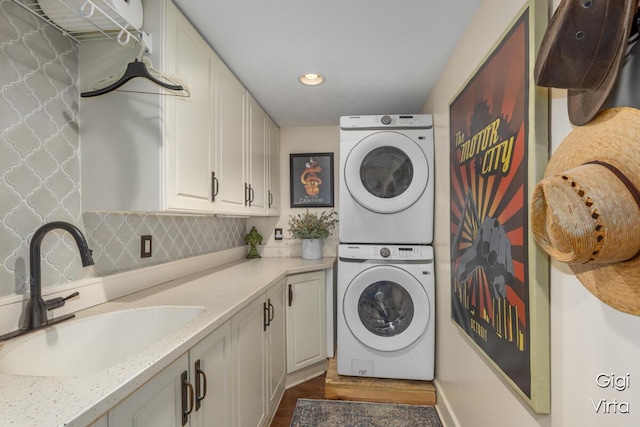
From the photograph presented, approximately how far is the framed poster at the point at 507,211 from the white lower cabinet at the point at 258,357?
108 centimetres

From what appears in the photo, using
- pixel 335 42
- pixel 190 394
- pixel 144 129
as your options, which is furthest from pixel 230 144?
pixel 190 394

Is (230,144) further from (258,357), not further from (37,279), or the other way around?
(258,357)

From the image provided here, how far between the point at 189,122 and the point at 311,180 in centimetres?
177

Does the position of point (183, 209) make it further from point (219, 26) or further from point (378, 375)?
point (378, 375)

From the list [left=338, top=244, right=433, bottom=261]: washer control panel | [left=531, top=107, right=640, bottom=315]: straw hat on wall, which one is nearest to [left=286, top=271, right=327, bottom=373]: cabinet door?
[left=338, top=244, right=433, bottom=261]: washer control panel

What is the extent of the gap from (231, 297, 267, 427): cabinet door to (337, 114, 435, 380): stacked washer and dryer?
0.72 meters

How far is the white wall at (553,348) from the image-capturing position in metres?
0.66

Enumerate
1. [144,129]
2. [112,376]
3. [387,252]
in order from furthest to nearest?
[387,252] → [144,129] → [112,376]

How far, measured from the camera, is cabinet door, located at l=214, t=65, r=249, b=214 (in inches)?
68.1

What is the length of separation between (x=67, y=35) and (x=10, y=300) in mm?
1040

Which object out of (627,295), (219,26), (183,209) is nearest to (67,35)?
(219,26)

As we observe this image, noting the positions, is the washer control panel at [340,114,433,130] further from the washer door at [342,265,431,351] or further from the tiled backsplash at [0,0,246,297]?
the tiled backsplash at [0,0,246,297]

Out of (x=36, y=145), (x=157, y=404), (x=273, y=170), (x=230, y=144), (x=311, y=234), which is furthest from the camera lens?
(x=273, y=170)

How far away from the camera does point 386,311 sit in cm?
226
